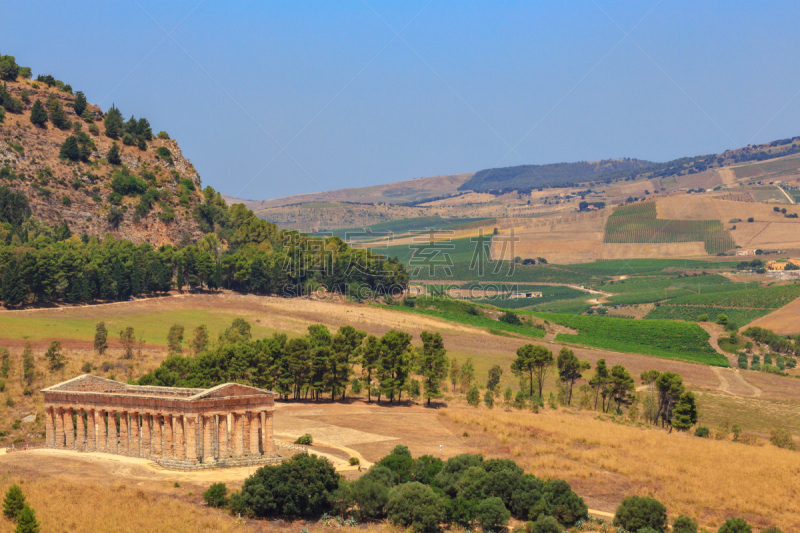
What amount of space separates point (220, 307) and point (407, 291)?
4891 centimetres

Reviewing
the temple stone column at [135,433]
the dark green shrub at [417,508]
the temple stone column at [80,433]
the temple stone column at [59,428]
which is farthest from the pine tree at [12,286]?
the dark green shrub at [417,508]

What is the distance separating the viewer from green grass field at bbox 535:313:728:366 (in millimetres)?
117688

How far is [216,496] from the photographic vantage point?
4081cm

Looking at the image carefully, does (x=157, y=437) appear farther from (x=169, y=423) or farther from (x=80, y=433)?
(x=80, y=433)

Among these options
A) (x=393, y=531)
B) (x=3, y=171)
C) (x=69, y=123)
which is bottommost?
(x=393, y=531)

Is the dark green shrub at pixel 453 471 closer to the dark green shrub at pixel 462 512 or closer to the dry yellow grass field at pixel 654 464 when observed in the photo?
the dark green shrub at pixel 462 512

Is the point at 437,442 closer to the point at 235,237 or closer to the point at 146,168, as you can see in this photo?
the point at 235,237

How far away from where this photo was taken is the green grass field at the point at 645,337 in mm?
117688

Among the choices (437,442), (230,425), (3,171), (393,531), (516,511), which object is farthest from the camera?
(3,171)

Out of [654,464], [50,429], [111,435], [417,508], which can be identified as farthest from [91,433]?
[654,464]

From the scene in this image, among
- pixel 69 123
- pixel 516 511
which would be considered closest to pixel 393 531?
pixel 516 511

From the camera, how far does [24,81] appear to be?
496ft

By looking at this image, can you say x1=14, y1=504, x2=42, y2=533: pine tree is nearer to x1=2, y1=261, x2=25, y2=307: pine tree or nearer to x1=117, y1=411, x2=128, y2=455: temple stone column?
x1=117, y1=411, x2=128, y2=455: temple stone column

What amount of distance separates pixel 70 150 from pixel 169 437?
10980 centimetres
